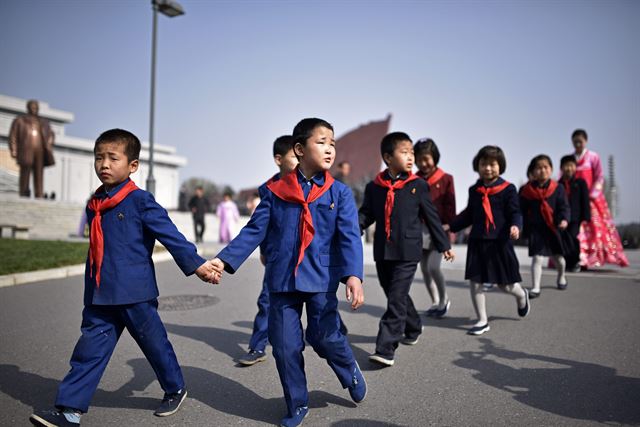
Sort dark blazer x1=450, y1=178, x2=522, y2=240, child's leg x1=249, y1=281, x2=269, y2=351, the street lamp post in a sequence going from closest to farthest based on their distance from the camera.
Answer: child's leg x1=249, y1=281, x2=269, y2=351
dark blazer x1=450, y1=178, x2=522, y2=240
the street lamp post

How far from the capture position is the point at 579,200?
27.5 ft

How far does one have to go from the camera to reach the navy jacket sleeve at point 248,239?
2.99 meters

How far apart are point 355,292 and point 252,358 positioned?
4.96ft

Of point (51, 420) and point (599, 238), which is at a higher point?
point (599, 238)

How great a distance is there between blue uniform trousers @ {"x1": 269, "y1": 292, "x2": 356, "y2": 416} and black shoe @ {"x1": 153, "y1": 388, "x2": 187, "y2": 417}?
2.07 ft

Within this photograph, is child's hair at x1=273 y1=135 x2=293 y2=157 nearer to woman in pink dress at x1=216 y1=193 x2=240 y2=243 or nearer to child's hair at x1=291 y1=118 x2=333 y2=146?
child's hair at x1=291 y1=118 x2=333 y2=146

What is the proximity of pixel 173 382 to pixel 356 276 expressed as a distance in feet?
4.07

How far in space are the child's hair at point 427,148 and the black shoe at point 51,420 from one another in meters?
4.34

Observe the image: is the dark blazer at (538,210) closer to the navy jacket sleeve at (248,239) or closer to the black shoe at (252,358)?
the black shoe at (252,358)

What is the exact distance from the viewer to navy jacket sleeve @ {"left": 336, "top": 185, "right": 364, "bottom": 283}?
300 centimetres

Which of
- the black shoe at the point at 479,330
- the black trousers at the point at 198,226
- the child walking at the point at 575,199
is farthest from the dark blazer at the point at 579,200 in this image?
the black trousers at the point at 198,226

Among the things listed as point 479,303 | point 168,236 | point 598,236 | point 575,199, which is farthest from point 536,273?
point 168,236

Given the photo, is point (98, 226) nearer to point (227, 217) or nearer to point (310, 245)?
Answer: point (310, 245)

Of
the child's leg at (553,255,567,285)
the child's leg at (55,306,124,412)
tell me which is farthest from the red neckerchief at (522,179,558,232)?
the child's leg at (55,306,124,412)
